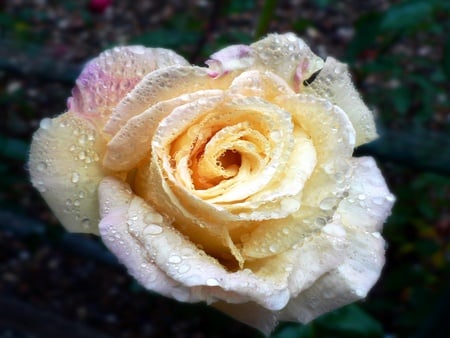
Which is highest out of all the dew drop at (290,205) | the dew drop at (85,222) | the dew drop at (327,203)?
the dew drop at (327,203)

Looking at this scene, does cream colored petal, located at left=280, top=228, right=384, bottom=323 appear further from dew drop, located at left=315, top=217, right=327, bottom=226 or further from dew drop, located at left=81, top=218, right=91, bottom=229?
dew drop, located at left=81, top=218, right=91, bottom=229

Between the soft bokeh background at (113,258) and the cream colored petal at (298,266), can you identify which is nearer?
the cream colored petal at (298,266)

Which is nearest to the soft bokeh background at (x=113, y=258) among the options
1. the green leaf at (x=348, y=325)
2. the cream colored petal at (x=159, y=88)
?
the green leaf at (x=348, y=325)

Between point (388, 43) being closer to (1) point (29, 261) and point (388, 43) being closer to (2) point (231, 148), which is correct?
(2) point (231, 148)

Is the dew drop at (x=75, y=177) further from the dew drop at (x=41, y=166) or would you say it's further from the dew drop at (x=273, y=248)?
the dew drop at (x=273, y=248)

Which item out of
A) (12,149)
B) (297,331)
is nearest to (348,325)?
(297,331)

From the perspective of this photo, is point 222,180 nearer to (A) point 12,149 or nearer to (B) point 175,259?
(B) point 175,259

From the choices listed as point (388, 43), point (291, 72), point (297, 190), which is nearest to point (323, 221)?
point (297, 190)
